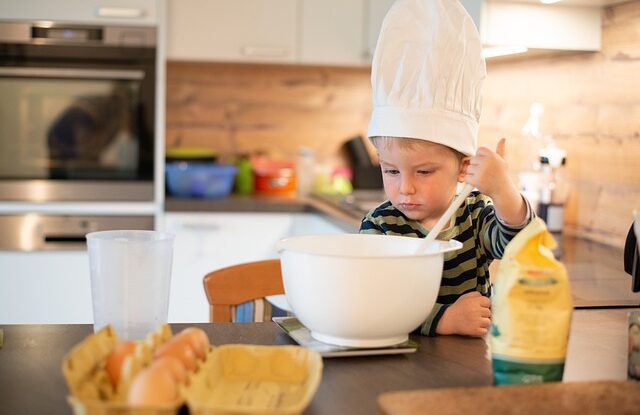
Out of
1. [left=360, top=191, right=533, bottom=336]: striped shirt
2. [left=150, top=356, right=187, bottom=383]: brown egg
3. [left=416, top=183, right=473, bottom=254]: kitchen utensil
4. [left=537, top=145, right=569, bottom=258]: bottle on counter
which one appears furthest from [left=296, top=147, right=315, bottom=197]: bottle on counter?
[left=150, top=356, right=187, bottom=383]: brown egg

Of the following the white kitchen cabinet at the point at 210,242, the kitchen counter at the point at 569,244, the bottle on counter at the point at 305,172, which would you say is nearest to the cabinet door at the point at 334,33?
the bottle on counter at the point at 305,172

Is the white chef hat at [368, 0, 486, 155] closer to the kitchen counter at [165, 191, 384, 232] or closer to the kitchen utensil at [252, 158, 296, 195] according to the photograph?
the kitchen counter at [165, 191, 384, 232]

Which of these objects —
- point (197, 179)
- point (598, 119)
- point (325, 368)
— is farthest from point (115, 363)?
point (197, 179)

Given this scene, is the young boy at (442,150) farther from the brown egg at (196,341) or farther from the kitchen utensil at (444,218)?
the brown egg at (196,341)

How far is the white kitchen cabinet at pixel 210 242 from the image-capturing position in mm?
3184

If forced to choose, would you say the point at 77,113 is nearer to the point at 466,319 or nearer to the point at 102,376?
the point at 466,319

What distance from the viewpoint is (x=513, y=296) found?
915 mm

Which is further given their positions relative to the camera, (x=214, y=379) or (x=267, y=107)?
(x=267, y=107)

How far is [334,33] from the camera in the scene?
3.39 metres

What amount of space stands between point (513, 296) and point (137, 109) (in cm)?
249

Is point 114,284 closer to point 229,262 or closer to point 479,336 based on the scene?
point 479,336

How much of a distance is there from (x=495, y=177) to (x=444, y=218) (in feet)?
0.42

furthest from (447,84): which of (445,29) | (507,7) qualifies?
(507,7)

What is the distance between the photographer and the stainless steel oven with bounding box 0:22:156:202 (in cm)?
314
